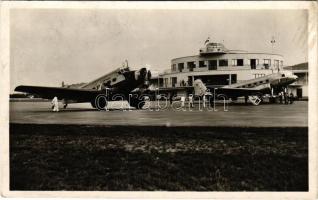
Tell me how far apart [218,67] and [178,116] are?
6.86 ft

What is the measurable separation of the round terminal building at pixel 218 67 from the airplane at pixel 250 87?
0.43 feet

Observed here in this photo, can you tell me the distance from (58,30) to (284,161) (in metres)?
3.99

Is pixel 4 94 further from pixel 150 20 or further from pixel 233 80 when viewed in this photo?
pixel 233 80

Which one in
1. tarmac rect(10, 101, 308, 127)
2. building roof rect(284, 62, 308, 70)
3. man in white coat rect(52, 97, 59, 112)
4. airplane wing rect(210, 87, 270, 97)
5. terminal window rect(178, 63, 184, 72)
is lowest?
tarmac rect(10, 101, 308, 127)

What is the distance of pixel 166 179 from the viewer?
199 inches

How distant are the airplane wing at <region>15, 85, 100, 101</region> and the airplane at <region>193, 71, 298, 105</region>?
7.47 ft

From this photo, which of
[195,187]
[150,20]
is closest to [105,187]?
[195,187]

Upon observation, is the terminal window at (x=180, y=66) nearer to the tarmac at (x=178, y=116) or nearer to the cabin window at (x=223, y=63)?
the tarmac at (x=178, y=116)

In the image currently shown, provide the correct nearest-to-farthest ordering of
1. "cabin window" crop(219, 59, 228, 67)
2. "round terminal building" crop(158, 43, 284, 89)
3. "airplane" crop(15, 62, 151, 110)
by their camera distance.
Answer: "round terminal building" crop(158, 43, 284, 89) < "airplane" crop(15, 62, 151, 110) < "cabin window" crop(219, 59, 228, 67)

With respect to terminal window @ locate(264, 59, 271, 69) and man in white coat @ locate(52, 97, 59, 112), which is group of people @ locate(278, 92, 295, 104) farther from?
man in white coat @ locate(52, 97, 59, 112)

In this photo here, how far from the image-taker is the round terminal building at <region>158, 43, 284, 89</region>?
20.9 ft

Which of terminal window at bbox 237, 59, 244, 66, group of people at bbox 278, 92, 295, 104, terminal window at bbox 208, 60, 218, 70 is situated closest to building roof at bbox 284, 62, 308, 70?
group of people at bbox 278, 92, 295, 104

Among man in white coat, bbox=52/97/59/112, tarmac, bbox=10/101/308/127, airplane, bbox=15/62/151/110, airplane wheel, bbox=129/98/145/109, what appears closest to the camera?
tarmac, bbox=10/101/308/127

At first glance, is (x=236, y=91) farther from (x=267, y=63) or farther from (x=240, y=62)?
(x=267, y=63)
